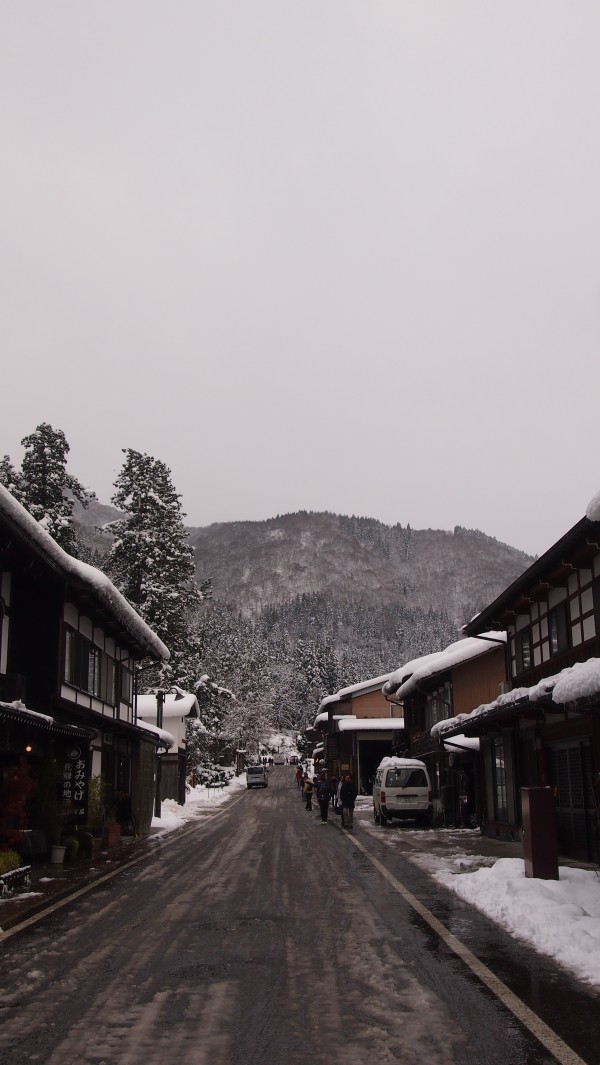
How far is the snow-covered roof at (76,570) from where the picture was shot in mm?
15523

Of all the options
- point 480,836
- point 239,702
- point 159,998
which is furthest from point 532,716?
point 239,702

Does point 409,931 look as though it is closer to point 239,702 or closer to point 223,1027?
point 223,1027

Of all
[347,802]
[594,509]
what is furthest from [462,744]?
[594,509]

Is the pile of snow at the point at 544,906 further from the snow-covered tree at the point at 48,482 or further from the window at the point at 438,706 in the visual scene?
the snow-covered tree at the point at 48,482

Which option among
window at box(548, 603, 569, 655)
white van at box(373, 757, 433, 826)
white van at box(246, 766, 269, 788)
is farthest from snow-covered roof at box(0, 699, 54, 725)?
white van at box(246, 766, 269, 788)

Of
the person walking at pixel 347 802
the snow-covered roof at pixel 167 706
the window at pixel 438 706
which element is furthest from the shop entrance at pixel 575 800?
the snow-covered roof at pixel 167 706

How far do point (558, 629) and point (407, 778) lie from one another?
12192 mm

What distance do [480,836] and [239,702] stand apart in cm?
7603

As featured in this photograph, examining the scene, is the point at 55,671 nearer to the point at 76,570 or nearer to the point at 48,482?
the point at 76,570

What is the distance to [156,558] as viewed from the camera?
48.1 metres

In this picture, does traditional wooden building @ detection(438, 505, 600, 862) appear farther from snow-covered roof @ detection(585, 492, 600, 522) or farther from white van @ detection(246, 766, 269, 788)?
white van @ detection(246, 766, 269, 788)

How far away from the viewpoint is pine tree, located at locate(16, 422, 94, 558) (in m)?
41.8

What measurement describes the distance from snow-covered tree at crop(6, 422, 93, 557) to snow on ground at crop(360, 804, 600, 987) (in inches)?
1141

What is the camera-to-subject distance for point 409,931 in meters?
10.2
